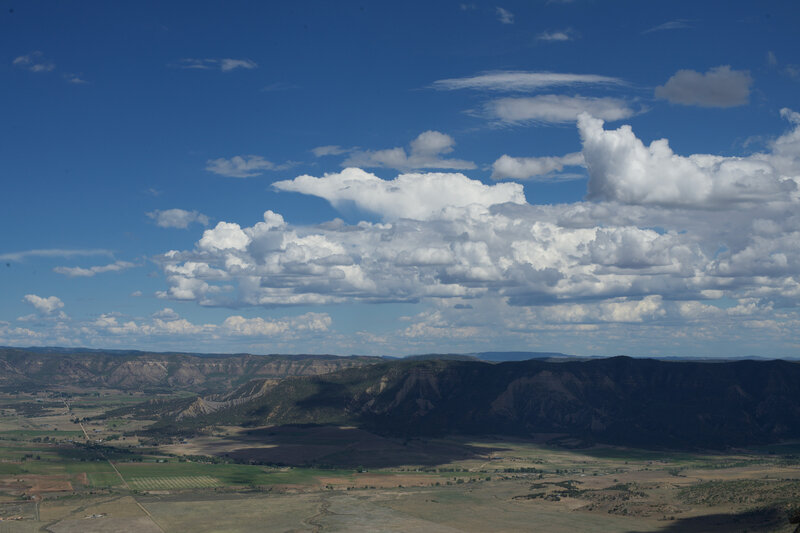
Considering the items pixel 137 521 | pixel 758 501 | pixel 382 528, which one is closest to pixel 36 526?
pixel 137 521

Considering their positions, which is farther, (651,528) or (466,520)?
(466,520)

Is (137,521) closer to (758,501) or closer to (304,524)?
(304,524)

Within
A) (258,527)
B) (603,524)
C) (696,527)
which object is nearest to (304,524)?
(258,527)

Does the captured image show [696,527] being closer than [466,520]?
Yes

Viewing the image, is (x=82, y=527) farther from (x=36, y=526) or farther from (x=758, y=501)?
(x=758, y=501)

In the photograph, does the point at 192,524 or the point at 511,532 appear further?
the point at 192,524

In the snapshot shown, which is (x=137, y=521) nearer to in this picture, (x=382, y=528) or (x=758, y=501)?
(x=382, y=528)

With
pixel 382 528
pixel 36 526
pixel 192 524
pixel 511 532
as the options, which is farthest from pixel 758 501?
pixel 36 526
